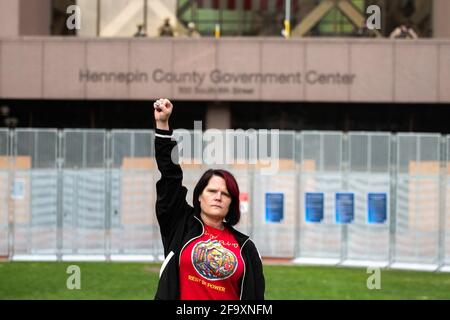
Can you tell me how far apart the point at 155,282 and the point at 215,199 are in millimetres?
11312

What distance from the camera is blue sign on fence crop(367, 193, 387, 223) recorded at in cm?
1956

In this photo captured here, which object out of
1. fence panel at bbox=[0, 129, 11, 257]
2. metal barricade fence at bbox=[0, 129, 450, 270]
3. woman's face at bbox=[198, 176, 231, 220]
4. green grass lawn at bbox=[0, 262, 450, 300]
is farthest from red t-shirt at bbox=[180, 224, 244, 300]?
fence panel at bbox=[0, 129, 11, 257]

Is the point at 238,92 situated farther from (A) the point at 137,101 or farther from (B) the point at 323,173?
(B) the point at 323,173

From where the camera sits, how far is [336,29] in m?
31.0

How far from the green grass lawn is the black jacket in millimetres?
9159

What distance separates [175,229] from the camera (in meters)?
5.41

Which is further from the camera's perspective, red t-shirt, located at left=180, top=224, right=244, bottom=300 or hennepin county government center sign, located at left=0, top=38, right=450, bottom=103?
hennepin county government center sign, located at left=0, top=38, right=450, bottom=103

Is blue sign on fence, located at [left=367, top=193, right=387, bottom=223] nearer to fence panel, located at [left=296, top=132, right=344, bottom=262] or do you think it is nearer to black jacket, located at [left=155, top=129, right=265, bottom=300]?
fence panel, located at [left=296, top=132, right=344, bottom=262]

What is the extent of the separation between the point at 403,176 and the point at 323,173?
5.68ft

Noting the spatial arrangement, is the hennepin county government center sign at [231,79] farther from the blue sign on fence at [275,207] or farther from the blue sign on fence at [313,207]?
the blue sign on fence at [313,207]

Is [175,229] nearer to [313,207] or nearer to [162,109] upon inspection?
[162,109]

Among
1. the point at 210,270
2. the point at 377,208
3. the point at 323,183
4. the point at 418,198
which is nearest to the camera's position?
the point at 210,270

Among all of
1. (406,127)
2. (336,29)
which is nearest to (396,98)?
(406,127)

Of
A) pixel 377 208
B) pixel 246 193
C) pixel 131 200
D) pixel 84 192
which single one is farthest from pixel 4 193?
pixel 377 208
